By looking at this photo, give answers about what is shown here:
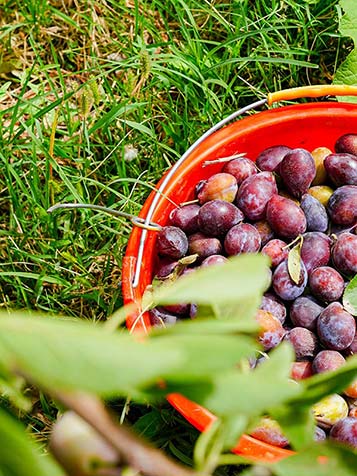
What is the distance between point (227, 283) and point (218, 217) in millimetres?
760

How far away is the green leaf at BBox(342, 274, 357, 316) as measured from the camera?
1188mm

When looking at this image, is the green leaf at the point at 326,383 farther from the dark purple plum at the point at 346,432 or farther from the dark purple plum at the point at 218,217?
the dark purple plum at the point at 218,217

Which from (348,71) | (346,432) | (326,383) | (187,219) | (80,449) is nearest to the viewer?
(80,449)

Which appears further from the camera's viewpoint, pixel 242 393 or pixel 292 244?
pixel 292 244

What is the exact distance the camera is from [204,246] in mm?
1256

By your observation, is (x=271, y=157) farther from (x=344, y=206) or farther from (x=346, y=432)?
(x=346, y=432)

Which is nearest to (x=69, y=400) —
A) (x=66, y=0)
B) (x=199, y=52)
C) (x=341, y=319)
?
(x=341, y=319)

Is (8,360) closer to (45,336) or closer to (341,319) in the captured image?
(45,336)

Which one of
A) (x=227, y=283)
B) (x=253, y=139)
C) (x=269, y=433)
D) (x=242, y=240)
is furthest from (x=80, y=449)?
(x=253, y=139)

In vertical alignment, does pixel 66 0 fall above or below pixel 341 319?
above

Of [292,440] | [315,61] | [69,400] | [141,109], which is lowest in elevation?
[315,61]

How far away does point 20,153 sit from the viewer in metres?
1.60

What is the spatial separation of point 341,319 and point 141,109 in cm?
68

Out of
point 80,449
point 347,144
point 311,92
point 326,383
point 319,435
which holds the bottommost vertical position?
point 319,435
